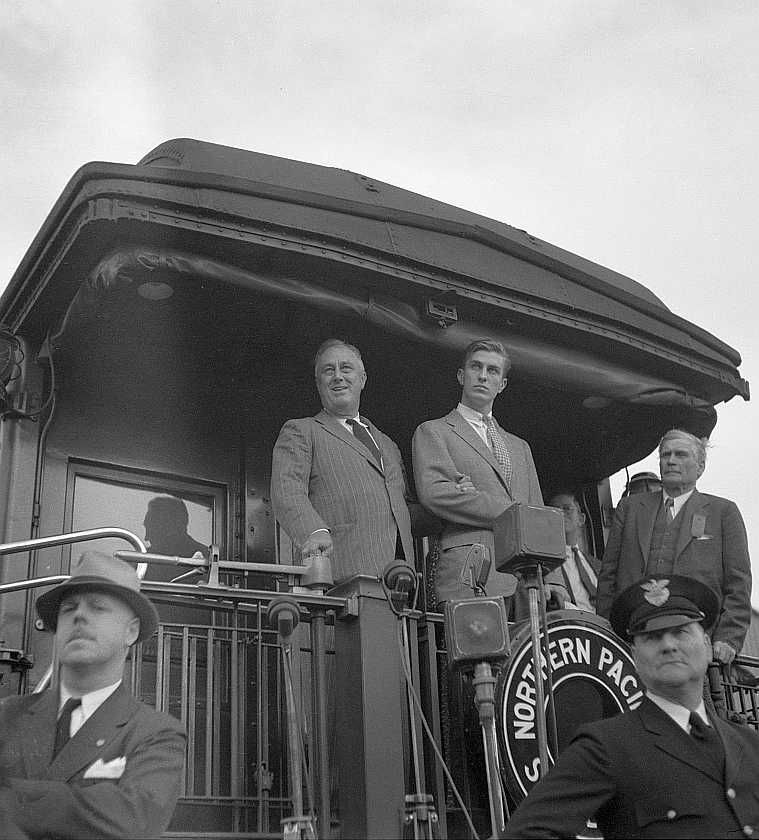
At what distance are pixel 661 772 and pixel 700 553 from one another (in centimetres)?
315

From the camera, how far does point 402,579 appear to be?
15.4ft

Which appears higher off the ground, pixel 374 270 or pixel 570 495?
pixel 374 270

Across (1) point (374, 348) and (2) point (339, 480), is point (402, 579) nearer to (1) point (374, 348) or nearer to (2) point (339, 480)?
(2) point (339, 480)

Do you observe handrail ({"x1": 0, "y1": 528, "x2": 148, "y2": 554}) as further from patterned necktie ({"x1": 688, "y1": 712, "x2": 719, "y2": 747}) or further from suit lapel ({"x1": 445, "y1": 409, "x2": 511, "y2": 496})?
patterned necktie ({"x1": 688, "y1": 712, "x2": 719, "y2": 747})

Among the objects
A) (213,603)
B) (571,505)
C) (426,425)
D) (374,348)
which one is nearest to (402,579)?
(213,603)

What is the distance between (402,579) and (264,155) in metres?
3.75

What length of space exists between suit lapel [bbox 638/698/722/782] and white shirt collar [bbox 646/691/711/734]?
20 millimetres

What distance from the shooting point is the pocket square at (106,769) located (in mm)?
3168

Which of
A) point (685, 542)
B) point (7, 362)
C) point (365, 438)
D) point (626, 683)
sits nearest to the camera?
point (626, 683)

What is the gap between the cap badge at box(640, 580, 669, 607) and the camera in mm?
3615

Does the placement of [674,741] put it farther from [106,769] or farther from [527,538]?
[106,769]

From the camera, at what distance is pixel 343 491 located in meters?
5.66

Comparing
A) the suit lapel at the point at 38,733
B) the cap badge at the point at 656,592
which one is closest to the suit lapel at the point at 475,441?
the cap badge at the point at 656,592

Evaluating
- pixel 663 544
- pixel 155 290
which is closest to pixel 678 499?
pixel 663 544
